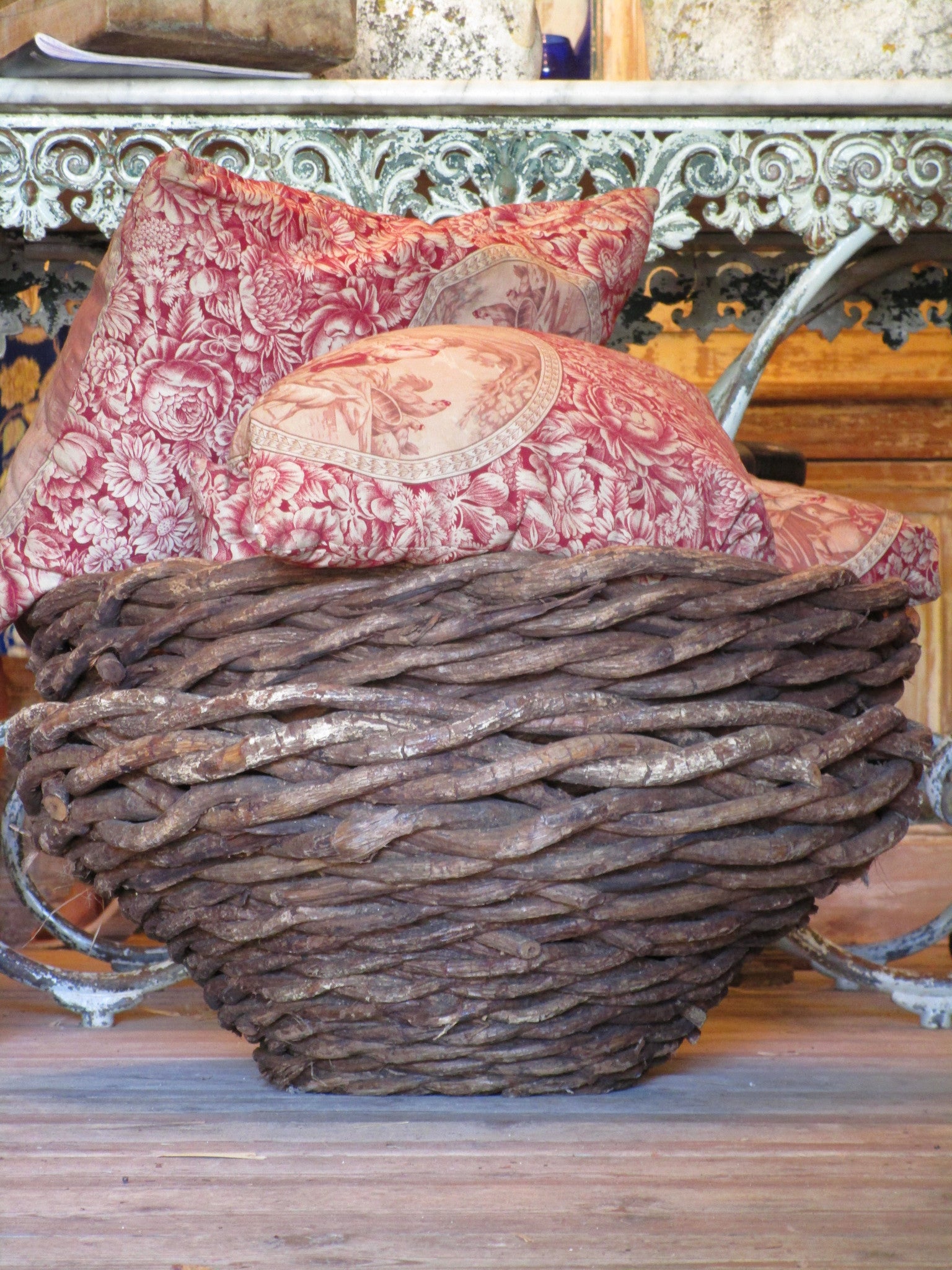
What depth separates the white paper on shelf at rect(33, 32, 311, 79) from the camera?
113 cm

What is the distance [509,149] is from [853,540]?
515 millimetres

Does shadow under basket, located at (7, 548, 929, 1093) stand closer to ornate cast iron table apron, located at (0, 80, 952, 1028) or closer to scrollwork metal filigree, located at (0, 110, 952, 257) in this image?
ornate cast iron table apron, located at (0, 80, 952, 1028)

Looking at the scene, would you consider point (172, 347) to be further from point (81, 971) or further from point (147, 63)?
point (81, 971)

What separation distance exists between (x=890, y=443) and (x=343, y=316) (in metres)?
1.63

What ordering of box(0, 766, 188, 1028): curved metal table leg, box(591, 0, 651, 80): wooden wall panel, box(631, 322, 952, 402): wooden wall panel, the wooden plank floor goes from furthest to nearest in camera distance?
box(631, 322, 952, 402): wooden wall panel < box(591, 0, 651, 80): wooden wall panel < box(0, 766, 188, 1028): curved metal table leg < the wooden plank floor

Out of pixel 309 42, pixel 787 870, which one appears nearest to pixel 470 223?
pixel 309 42

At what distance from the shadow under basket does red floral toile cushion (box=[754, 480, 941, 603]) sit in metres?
0.12

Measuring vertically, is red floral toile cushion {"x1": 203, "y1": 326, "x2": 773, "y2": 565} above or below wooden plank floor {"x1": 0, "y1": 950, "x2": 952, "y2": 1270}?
above

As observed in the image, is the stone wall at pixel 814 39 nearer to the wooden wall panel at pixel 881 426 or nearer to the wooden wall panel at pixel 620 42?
the wooden wall panel at pixel 620 42

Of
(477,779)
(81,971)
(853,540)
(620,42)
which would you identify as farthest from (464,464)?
(620,42)

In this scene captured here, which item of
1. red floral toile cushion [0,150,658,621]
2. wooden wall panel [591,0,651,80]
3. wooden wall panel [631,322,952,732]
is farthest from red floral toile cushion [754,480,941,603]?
wooden wall panel [631,322,952,732]

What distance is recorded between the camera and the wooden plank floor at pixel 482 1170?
2.05 feet

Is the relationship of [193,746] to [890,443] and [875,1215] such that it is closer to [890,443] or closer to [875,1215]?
[875,1215]

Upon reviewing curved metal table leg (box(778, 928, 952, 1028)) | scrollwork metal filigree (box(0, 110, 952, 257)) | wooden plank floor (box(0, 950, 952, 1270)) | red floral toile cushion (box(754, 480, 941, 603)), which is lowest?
curved metal table leg (box(778, 928, 952, 1028))
